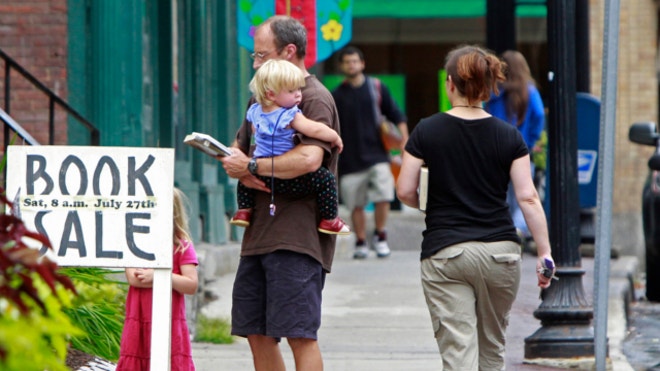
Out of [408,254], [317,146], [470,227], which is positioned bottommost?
[408,254]

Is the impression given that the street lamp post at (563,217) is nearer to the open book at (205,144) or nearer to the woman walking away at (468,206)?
the woman walking away at (468,206)

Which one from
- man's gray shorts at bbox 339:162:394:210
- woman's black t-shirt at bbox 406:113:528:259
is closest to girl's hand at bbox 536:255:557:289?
woman's black t-shirt at bbox 406:113:528:259

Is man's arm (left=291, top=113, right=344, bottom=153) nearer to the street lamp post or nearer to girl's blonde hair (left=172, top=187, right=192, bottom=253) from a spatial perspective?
girl's blonde hair (left=172, top=187, right=192, bottom=253)

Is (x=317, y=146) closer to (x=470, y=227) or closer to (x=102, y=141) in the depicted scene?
(x=470, y=227)

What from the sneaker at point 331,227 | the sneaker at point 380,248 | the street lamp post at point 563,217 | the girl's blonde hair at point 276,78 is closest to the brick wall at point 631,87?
the sneaker at point 380,248

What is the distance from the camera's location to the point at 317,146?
17.0 feet

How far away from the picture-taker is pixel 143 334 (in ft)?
18.1

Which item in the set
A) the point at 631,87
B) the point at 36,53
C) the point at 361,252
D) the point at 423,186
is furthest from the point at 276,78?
the point at 631,87

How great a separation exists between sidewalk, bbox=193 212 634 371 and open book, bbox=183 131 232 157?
2356mm

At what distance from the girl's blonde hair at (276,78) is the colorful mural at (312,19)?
125 inches

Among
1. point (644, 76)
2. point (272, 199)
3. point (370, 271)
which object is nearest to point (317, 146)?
point (272, 199)

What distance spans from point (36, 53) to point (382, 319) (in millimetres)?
3013

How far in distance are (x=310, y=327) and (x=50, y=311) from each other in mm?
2715

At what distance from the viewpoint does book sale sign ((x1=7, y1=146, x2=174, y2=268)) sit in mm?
4746
